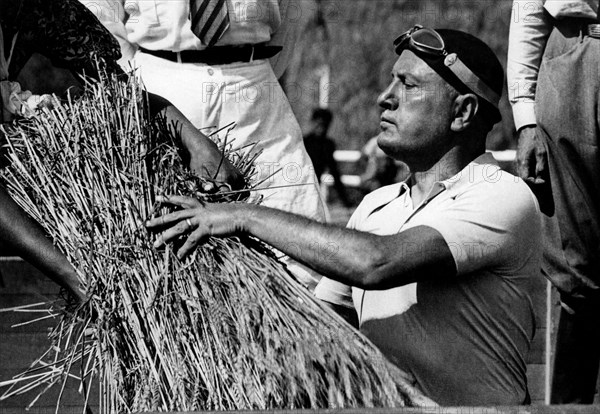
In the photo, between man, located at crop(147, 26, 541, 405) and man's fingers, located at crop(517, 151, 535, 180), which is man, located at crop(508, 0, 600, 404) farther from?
man, located at crop(147, 26, 541, 405)

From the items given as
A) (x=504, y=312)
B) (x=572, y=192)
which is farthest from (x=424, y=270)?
(x=572, y=192)

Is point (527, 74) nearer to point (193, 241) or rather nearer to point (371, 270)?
point (371, 270)

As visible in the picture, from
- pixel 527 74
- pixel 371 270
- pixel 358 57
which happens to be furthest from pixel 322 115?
pixel 371 270

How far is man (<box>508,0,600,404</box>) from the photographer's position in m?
4.88

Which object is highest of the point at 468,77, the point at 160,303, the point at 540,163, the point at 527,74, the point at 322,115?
the point at 468,77

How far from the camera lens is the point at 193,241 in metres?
3.09

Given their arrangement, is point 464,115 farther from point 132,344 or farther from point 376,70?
point 376,70

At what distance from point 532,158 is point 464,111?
4.88 feet

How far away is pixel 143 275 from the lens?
3.06 m

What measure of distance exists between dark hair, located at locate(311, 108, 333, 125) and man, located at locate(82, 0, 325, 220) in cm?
386

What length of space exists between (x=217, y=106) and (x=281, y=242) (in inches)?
60.2

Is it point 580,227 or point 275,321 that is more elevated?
point 275,321

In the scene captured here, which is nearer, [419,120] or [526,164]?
[419,120]

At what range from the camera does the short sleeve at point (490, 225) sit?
3.29 metres
